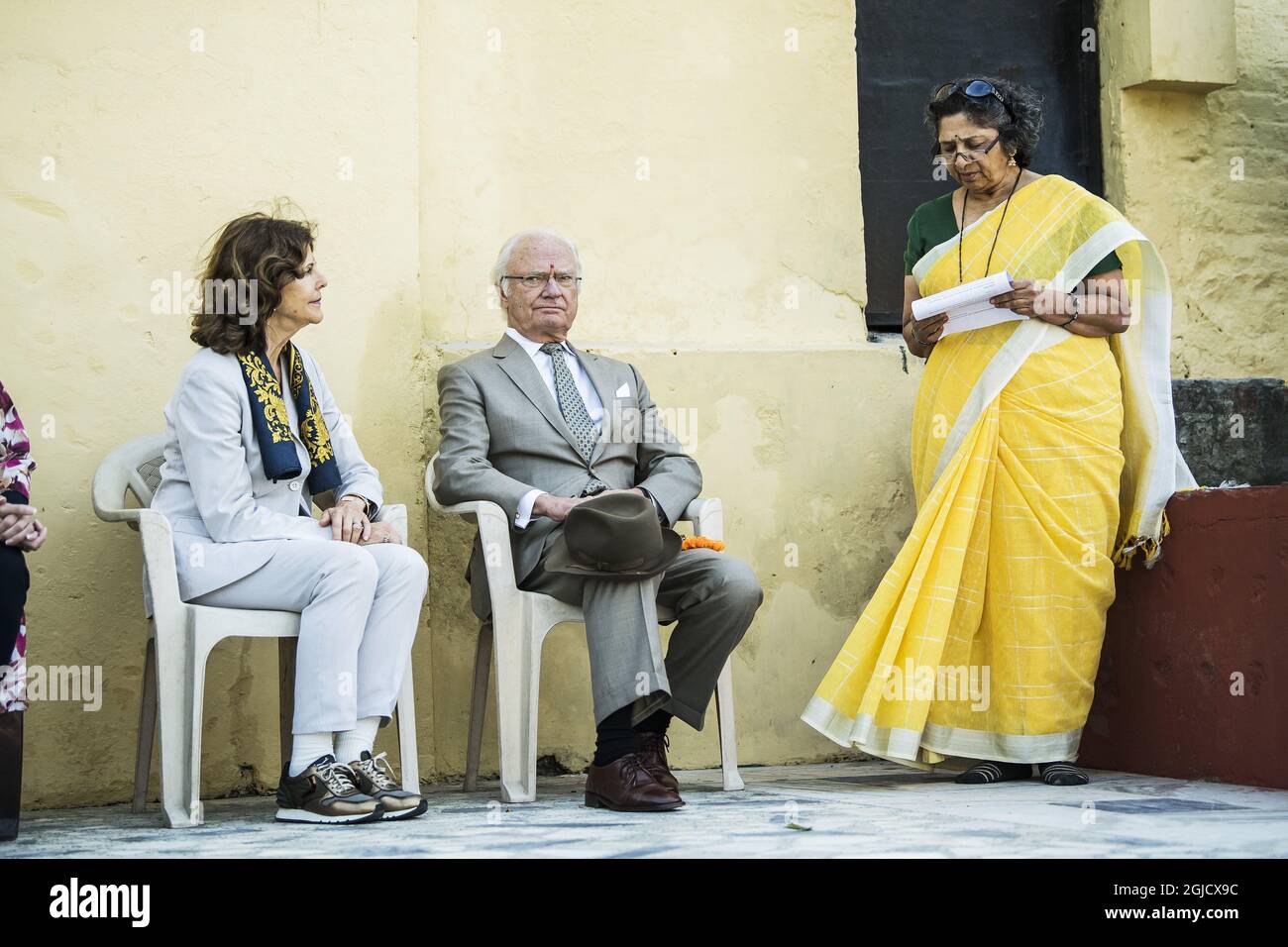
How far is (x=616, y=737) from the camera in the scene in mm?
3766

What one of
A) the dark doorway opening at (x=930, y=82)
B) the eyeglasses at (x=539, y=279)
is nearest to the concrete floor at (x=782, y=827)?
the eyeglasses at (x=539, y=279)

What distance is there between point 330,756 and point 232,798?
3.26 feet

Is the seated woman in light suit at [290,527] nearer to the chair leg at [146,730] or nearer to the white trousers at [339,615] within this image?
the white trousers at [339,615]

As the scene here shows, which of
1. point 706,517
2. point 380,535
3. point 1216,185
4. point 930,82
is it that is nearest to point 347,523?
point 380,535

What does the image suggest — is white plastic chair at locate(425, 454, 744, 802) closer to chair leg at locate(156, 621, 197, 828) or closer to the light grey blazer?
the light grey blazer

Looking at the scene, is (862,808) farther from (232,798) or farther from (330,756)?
(232,798)

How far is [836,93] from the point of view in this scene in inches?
210

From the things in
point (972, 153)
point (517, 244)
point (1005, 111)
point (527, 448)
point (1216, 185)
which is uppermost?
point (1216, 185)

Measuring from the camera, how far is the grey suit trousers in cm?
378

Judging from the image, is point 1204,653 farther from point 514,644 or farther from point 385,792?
point 385,792

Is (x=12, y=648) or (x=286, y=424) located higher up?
(x=286, y=424)

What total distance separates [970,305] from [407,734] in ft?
6.34
